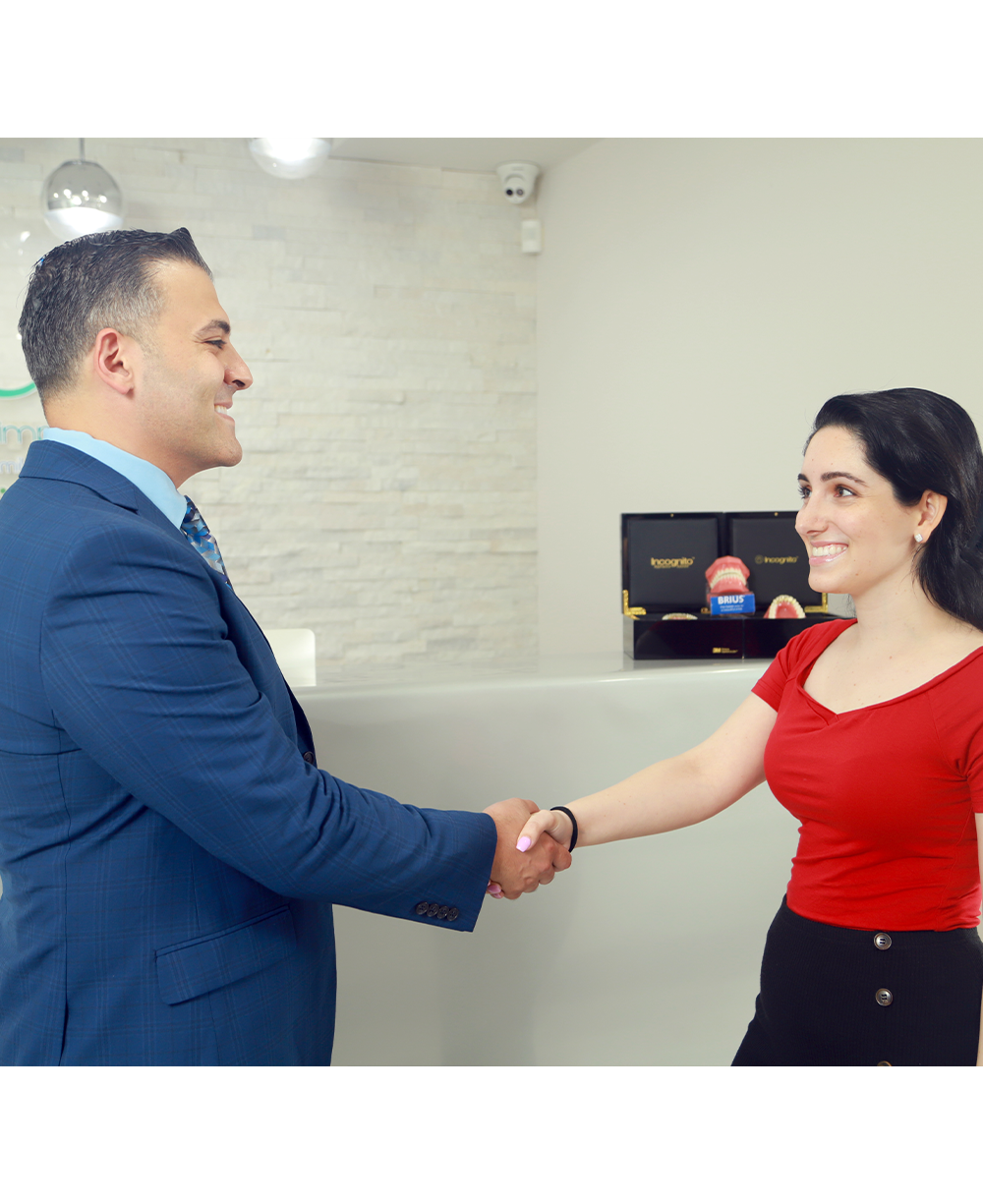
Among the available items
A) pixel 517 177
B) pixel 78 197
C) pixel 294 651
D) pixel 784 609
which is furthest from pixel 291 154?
pixel 784 609

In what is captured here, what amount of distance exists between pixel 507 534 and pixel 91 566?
14.2 feet

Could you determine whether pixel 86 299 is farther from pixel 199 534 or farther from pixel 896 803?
pixel 896 803

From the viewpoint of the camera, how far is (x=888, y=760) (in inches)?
44.3

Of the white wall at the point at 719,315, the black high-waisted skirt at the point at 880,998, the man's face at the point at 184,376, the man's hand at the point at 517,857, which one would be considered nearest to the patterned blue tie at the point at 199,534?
the man's face at the point at 184,376

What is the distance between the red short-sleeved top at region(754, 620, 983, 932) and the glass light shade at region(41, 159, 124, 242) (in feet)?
11.5

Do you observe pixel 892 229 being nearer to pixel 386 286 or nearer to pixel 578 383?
pixel 578 383

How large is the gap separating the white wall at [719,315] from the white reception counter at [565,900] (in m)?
1.71

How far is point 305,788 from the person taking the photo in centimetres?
104

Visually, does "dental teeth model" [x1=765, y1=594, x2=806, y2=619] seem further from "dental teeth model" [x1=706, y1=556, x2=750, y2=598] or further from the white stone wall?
the white stone wall

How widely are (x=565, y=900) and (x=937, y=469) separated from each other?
111 centimetres

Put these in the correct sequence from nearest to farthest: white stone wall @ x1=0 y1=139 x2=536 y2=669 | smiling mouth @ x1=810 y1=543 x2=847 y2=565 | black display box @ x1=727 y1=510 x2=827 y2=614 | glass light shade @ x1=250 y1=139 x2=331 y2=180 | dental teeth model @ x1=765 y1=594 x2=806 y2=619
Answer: smiling mouth @ x1=810 y1=543 x2=847 y2=565 < dental teeth model @ x1=765 y1=594 x2=806 y2=619 < black display box @ x1=727 y1=510 x2=827 y2=614 < glass light shade @ x1=250 y1=139 x2=331 y2=180 < white stone wall @ x1=0 y1=139 x2=536 y2=669

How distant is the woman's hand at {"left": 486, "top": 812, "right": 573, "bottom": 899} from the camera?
1361 mm

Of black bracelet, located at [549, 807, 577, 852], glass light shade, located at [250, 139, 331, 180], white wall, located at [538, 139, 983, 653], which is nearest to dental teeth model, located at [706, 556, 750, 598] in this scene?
black bracelet, located at [549, 807, 577, 852]
